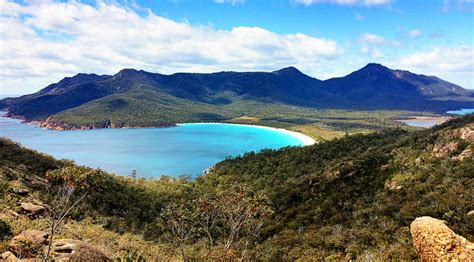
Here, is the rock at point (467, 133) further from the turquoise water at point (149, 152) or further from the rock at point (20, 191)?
the turquoise water at point (149, 152)

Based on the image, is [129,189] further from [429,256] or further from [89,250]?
[429,256]

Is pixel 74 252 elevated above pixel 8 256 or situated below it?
below

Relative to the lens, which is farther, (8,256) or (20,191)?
(20,191)

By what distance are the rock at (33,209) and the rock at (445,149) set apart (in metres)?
54.7

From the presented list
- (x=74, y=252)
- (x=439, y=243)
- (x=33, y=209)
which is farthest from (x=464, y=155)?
(x=33, y=209)

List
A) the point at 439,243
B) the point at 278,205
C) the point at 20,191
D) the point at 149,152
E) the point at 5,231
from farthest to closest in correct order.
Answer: the point at 149,152 < the point at 278,205 < the point at 20,191 < the point at 5,231 < the point at 439,243

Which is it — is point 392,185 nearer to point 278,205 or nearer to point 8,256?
point 278,205

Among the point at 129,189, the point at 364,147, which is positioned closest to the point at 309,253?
the point at 129,189

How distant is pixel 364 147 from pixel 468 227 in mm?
55424

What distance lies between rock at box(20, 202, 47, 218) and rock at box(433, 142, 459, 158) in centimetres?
5472

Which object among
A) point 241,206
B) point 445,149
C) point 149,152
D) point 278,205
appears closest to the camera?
point 241,206

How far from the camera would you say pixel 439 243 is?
11656mm

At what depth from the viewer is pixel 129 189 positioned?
2640 inches

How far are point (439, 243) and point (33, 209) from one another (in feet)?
123
